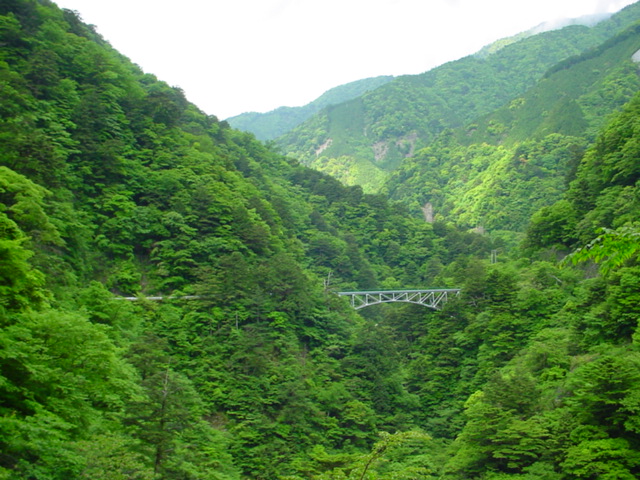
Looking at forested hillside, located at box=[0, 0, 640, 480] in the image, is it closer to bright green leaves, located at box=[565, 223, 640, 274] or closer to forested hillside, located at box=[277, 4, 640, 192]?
bright green leaves, located at box=[565, 223, 640, 274]

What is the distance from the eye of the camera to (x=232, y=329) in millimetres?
29188

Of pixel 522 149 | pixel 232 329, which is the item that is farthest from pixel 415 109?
pixel 232 329

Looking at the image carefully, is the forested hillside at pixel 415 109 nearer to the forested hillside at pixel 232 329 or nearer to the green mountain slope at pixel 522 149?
the green mountain slope at pixel 522 149

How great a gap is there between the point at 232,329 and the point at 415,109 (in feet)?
515

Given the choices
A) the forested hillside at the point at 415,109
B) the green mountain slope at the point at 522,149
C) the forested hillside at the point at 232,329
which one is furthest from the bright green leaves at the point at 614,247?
the forested hillside at the point at 415,109

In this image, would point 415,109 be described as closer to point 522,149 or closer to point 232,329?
point 522,149

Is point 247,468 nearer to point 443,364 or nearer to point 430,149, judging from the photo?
point 443,364

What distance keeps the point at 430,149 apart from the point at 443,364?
95.6m

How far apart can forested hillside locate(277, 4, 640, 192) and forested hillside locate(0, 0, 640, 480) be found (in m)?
104

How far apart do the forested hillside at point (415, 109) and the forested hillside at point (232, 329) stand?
340ft

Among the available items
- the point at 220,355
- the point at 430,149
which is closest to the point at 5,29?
the point at 220,355

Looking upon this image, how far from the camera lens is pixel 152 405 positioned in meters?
14.8

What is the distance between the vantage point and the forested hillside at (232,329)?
44.3 ft

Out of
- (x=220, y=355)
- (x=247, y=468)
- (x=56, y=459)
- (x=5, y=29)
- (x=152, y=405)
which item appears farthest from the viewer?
(x=5, y=29)
